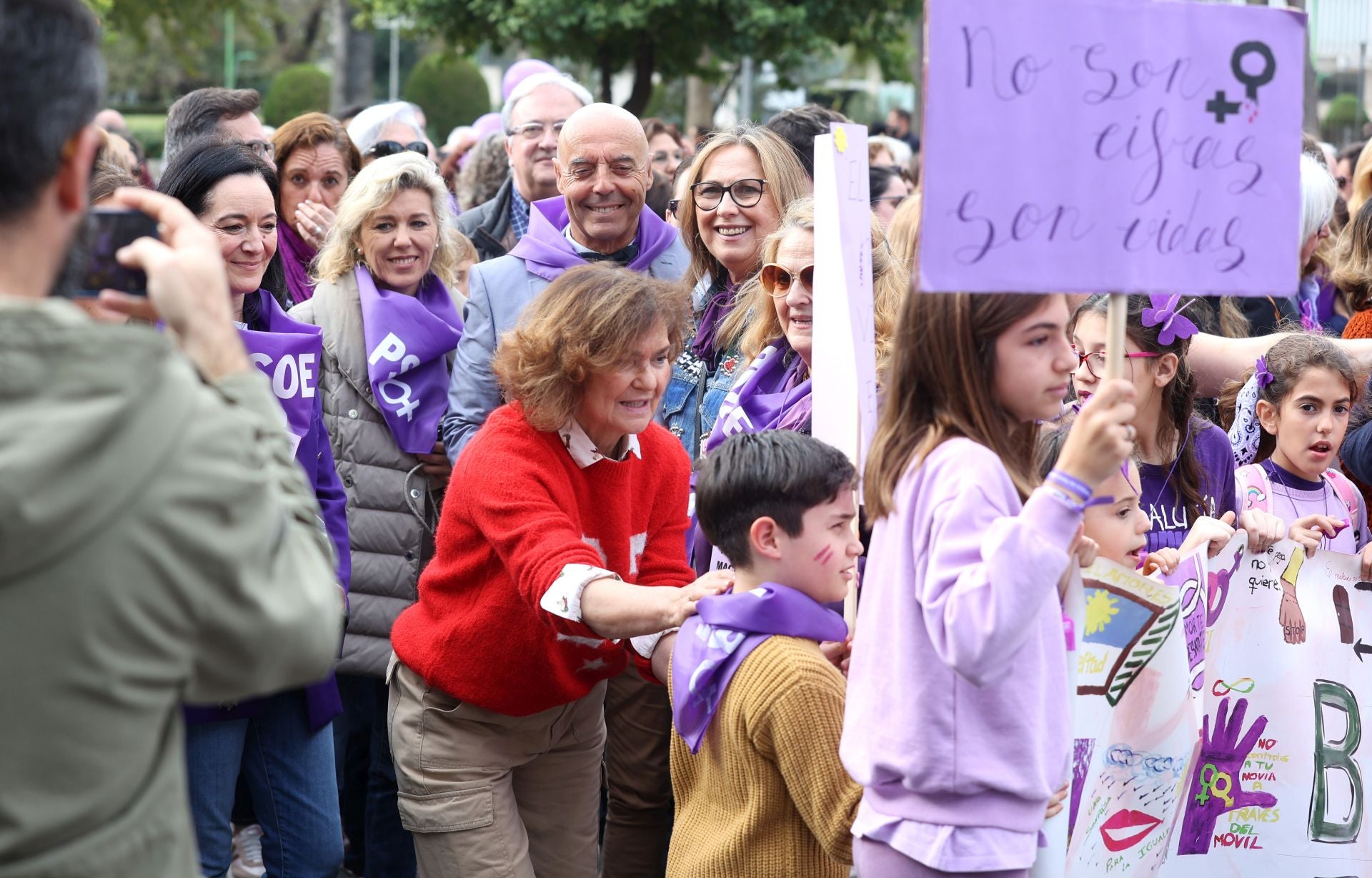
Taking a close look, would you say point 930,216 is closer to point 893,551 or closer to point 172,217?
Answer: point 893,551

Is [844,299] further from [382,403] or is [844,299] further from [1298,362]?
[382,403]

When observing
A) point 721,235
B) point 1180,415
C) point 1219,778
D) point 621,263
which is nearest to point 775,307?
point 721,235

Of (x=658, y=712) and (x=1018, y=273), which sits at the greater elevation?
(x=1018, y=273)

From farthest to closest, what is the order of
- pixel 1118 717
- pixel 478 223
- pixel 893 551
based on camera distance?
pixel 478 223 < pixel 1118 717 < pixel 893 551

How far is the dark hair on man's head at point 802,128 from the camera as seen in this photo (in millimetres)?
5430

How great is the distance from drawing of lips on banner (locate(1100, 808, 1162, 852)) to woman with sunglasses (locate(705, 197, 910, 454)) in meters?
1.17

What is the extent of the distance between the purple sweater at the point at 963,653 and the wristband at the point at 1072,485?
0.09 ft

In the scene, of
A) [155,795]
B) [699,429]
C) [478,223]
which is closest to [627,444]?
[699,429]

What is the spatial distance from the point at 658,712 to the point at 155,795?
2712 millimetres

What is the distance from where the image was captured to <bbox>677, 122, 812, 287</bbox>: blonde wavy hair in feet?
15.8

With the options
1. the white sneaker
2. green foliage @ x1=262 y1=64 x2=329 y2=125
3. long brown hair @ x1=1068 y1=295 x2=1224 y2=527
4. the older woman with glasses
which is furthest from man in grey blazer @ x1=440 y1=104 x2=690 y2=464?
green foliage @ x1=262 y1=64 x2=329 y2=125

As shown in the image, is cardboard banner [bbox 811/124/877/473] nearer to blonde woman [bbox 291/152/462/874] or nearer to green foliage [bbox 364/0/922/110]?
blonde woman [bbox 291/152/462/874]

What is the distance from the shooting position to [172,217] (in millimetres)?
1912

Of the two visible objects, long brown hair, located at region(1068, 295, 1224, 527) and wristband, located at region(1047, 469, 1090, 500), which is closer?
wristband, located at region(1047, 469, 1090, 500)
